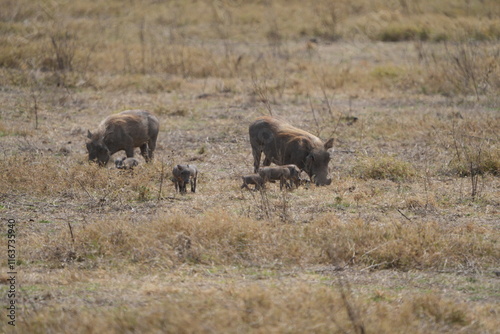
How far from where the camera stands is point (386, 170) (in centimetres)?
1008

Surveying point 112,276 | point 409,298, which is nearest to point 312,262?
point 409,298

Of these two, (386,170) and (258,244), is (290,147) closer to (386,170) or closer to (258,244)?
(386,170)

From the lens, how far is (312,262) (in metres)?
6.85

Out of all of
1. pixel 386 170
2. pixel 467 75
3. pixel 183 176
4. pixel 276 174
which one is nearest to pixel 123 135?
pixel 183 176

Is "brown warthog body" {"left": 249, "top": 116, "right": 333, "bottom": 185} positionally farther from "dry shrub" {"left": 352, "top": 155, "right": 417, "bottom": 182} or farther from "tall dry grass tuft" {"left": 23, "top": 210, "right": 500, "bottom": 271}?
"tall dry grass tuft" {"left": 23, "top": 210, "right": 500, "bottom": 271}

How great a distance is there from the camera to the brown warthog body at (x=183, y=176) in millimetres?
9164

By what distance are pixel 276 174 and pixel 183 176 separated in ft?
3.60

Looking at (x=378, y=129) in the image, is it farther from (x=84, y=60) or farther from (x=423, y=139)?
(x=84, y=60)

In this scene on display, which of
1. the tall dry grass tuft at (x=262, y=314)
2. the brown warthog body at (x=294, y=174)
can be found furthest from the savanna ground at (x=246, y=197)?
the brown warthog body at (x=294, y=174)

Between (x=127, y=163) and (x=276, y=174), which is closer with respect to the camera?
(x=276, y=174)

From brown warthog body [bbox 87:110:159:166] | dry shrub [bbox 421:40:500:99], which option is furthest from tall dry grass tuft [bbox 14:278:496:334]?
dry shrub [bbox 421:40:500:99]

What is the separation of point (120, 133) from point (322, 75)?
301 inches

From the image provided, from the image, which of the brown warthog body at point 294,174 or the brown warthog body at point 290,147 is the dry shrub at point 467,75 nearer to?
the brown warthog body at point 290,147

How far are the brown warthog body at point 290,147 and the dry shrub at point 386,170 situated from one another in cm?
60
